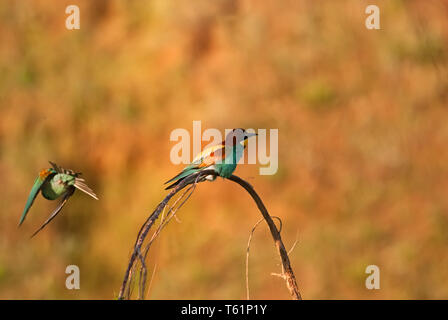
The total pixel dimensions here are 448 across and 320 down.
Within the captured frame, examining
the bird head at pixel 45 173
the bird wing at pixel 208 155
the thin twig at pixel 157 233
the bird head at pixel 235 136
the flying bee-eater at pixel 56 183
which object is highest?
the bird head at pixel 235 136

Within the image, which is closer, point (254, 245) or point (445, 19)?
point (254, 245)

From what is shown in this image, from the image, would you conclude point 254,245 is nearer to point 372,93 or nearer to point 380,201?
point 380,201

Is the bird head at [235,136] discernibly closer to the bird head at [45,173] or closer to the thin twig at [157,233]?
the thin twig at [157,233]

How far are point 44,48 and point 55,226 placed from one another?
1.22 meters

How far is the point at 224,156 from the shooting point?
147 cm

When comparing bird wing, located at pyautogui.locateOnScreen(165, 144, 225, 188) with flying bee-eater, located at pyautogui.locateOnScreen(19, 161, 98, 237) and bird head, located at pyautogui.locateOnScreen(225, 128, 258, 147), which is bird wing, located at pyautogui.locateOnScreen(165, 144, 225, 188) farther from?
flying bee-eater, located at pyautogui.locateOnScreen(19, 161, 98, 237)

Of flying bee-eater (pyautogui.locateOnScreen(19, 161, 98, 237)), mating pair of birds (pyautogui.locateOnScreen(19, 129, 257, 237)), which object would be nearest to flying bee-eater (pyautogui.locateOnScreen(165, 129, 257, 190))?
mating pair of birds (pyautogui.locateOnScreen(19, 129, 257, 237))

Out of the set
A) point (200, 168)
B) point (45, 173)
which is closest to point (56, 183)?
point (45, 173)

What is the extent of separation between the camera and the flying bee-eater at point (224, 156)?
1.45 meters

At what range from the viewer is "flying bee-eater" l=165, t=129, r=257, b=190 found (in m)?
1.45

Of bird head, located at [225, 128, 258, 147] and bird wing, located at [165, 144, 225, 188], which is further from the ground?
bird head, located at [225, 128, 258, 147]

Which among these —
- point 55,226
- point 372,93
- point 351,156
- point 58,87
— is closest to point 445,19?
point 372,93

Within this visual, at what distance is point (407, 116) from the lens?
12.6ft

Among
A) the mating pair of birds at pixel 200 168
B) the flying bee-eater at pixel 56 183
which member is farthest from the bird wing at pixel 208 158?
the flying bee-eater at pixel 56 183
